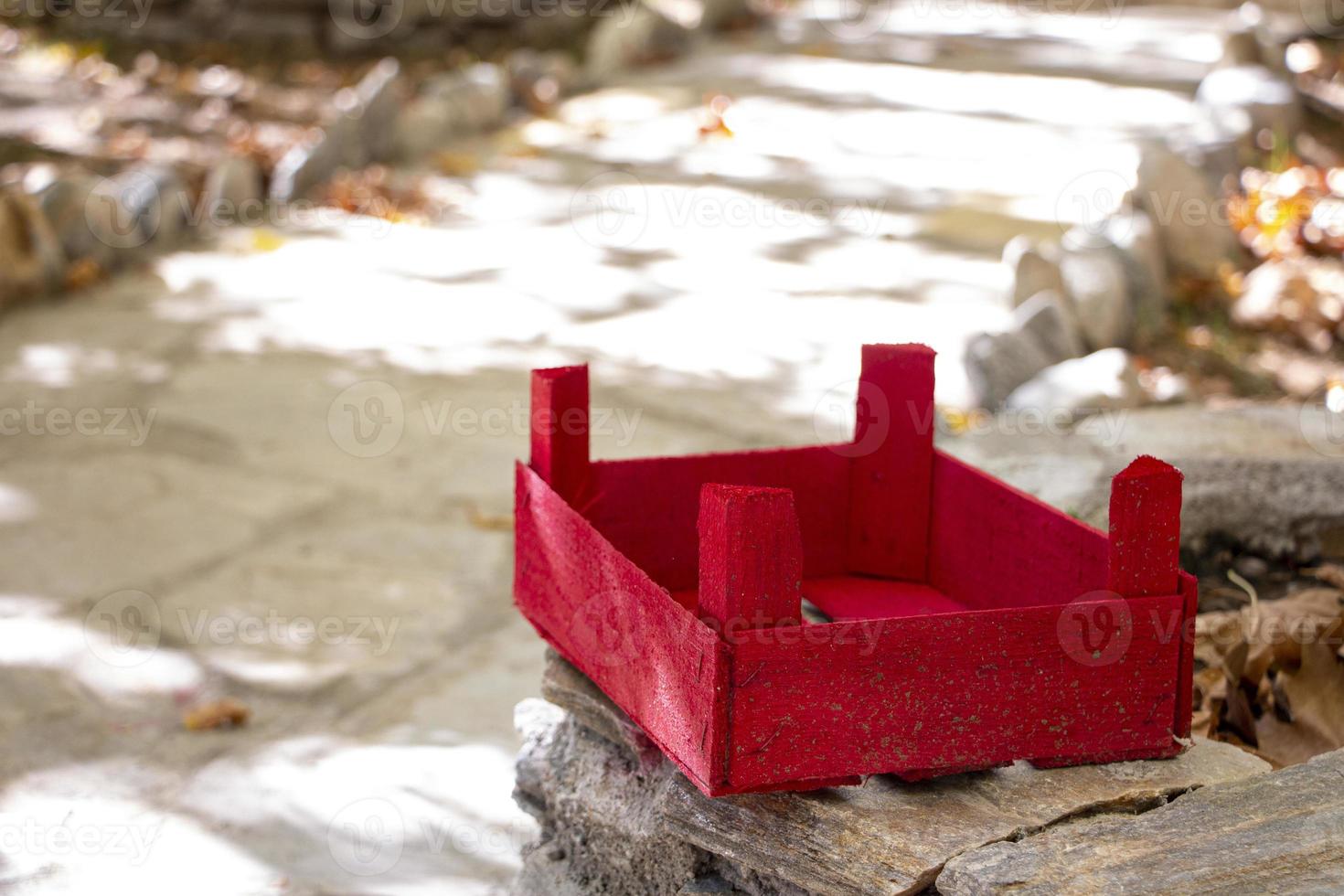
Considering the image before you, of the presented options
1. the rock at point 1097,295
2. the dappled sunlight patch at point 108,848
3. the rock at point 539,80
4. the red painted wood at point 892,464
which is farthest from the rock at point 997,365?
the rock at point 539,80

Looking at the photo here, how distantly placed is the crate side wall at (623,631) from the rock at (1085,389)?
7.29ft

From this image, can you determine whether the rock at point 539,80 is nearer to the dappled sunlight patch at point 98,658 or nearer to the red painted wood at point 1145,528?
the dappled sunlight patch at point 98,658

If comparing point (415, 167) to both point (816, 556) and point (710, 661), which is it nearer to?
point (816, 556)

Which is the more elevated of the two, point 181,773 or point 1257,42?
point 1257,42

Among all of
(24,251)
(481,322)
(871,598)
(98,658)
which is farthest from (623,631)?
(24,251)

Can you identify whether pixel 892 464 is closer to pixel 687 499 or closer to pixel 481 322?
pixel 687 499

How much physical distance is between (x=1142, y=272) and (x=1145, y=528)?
3.74 meters

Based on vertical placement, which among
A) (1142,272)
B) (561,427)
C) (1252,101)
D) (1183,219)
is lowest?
(1142,272)

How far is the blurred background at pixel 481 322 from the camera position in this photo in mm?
2773

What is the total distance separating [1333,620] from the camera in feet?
7.63

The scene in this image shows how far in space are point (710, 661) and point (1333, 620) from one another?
129 cm

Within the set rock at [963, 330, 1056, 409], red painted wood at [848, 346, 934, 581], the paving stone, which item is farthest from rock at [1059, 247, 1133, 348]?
red painted wood at [848, 346, 934, 581]

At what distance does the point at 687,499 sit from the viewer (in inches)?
86.0

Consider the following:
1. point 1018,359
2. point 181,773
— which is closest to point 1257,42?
point 1018,359
